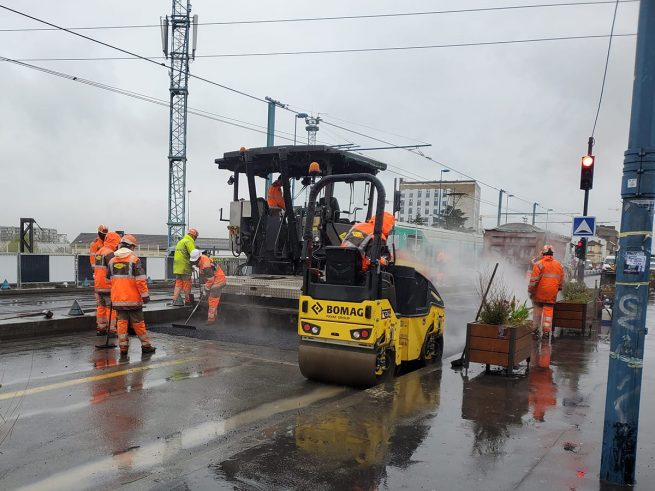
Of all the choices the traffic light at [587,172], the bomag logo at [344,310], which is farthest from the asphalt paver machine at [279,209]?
the traffic light at [587,172]

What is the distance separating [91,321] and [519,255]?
18.8m

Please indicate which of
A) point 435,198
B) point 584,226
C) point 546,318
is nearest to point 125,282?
point 546,318

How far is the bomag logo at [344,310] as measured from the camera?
6.01 metres

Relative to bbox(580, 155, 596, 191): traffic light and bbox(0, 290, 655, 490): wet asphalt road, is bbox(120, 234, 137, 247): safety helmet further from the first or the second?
bbox(580, 155, 596, 191): traffic light

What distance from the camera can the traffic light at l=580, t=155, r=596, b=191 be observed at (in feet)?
44.9

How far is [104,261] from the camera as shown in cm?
890

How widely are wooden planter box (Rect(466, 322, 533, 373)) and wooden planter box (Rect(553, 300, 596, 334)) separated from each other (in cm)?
421

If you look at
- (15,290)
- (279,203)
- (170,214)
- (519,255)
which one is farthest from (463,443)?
(170,214)

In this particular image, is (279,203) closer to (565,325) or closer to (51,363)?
(51,363)

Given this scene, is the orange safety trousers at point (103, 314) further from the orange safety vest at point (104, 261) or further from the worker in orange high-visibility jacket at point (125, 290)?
the worker in orange high-visibility jacket at point (125, 290)

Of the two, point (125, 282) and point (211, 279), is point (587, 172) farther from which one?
point (125, 282)

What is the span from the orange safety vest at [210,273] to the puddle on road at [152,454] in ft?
16.4

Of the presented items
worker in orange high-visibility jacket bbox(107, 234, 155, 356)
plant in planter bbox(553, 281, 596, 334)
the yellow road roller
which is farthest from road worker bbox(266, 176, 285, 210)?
plant in planter bbox(553, 281, 596, 334)

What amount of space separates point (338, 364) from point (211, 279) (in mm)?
5006
